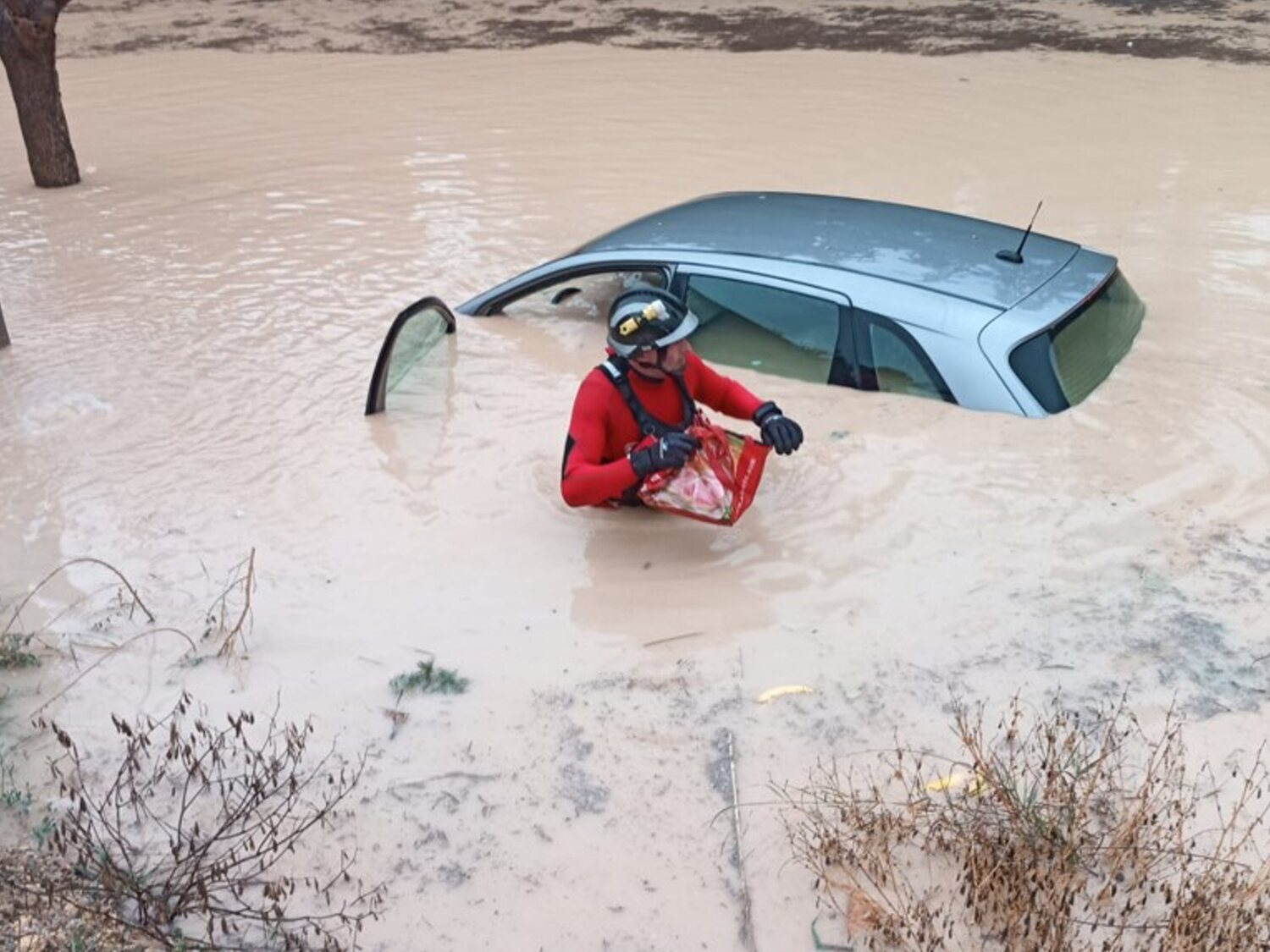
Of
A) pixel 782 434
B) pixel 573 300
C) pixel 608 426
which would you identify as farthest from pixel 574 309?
pixel 782 434

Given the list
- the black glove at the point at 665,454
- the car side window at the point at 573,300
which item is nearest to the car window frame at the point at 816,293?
the car side window at the point at 573,300

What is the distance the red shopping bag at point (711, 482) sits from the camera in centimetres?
538

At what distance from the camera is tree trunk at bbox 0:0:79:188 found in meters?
11.2

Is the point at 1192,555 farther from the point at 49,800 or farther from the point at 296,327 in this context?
the point at 296,327

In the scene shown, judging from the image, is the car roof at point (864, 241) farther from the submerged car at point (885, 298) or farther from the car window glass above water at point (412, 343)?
the car window glass above water at point (412, 343)

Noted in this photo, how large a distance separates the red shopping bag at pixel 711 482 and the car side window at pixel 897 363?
Answer: 98cm

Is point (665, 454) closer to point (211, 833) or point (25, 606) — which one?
point (211, 833)

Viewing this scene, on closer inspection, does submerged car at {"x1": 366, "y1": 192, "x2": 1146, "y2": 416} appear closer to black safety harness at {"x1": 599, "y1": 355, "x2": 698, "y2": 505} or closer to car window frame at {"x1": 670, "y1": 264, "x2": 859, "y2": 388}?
car window frame at {"x1": 670, "y1": 264, "x2": 859, "y2": 388}

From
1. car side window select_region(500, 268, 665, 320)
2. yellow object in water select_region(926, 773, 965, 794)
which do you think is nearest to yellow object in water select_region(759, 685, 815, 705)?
yellow object in water select_region(926, 773, 965, 794)

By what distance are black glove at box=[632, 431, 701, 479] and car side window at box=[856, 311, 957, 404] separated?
1.35 metres

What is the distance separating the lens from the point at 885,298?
19.8ft

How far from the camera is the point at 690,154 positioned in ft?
39.3

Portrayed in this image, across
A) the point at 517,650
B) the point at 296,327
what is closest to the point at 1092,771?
the point at 517,650

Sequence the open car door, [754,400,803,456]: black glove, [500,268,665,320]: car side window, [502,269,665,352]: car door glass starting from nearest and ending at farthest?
1. [754,400,803,456]: black glove
2. the open car door
3. [502,269,665,352]: car door glass
4. [500,268,665,320]: car side window
